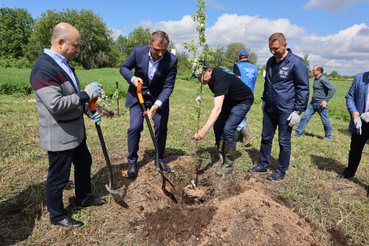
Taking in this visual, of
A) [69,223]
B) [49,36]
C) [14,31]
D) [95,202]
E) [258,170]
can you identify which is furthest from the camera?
[14,31]

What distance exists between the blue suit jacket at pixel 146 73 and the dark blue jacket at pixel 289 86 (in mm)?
1647

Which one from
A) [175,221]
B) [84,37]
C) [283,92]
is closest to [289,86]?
[283,92]

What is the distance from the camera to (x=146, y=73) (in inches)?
134

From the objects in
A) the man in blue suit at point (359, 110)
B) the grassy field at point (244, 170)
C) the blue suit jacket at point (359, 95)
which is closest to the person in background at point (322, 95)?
the grassy field at point (244, 170)

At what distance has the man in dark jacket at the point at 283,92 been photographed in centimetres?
335

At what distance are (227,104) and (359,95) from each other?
2010mm

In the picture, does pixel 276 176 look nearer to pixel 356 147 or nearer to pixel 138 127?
pixel 356 147

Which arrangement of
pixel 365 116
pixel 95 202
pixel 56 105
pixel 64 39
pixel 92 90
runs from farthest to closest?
pixel 365 116 → pixel 95 202 → pixel 92 90 → pixel 64 39 → pixel 56 105

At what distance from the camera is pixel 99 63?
48438 mm

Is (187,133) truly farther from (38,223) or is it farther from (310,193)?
(38,223)

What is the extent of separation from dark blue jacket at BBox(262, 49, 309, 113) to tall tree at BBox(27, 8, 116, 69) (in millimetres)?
49563

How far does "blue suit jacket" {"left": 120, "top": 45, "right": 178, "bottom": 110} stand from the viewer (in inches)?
133

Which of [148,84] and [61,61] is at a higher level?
[61,61]

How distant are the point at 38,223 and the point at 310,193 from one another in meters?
3.71
